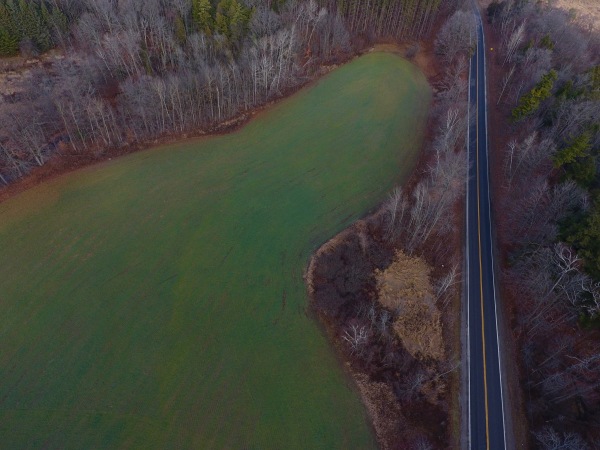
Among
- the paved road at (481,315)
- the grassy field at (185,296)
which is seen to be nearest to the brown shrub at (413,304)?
the paved road at (481,315)

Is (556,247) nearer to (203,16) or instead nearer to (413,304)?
(413,304)

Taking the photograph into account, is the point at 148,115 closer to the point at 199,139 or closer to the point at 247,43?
the point at 199,139

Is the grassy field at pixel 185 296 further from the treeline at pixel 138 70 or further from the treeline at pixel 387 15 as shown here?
the treeline at pixel 387 15

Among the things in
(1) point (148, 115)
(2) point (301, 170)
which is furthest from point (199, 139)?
(2) point (301, 170)

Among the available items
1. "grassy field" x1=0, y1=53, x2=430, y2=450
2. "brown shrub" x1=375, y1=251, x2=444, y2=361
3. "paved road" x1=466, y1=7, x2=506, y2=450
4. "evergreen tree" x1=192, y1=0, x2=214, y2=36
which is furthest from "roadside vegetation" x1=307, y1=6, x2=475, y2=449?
"evergreen tree" x1=192, y1=0, x2=214, y2=36

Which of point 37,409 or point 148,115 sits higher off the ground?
point 148,115
